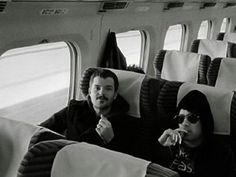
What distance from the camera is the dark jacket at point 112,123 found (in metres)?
2.51

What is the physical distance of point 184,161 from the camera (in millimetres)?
2092

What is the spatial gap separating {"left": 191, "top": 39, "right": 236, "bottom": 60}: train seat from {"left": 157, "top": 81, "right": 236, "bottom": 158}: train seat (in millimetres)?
2244

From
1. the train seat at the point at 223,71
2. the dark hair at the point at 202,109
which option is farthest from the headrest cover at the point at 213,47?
the dark hair at the point at 202,109

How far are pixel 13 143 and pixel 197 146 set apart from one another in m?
1.04

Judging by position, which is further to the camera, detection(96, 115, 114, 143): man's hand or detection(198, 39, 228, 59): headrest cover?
detection(198, 39, 228, 59): headrest cover

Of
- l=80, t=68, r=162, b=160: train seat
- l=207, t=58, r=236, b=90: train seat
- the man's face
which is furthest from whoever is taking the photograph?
l=207, t=58, r=236, b=90: train seat

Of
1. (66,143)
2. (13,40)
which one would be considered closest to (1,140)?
(66,143)

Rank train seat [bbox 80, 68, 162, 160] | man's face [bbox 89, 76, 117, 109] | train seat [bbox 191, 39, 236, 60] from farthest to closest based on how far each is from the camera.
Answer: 1. train seat [bbox 191, 39, 236, 60]
2. train seat [bbox 80, 68, 162, 160]
3. man's face [bbox 89, 76, 117, 109]

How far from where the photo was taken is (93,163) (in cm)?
117

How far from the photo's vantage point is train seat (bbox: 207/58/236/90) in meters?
3.32

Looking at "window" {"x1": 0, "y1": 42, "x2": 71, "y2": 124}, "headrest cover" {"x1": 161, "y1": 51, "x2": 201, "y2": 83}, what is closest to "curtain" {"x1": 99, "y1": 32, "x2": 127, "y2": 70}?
"window" {"x1": 0, "y1": 42, "x2": 71, "y2": 124}

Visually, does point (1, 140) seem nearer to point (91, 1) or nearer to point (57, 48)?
point (91, 1)

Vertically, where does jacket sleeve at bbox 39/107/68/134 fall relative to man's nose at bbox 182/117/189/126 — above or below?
below

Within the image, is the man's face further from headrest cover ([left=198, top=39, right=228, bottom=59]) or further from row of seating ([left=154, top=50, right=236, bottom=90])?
headrest cover ([left=198, top=39, right=228, bottom=59])
